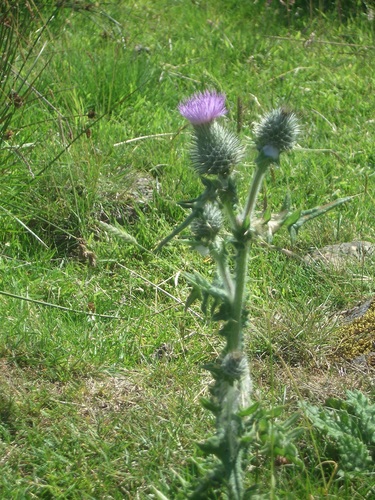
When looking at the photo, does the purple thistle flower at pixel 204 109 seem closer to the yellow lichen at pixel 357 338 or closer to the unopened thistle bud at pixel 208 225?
the unopened thistle bud at pixel 208 225

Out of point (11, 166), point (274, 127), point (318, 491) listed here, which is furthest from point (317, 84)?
point (318, 491)

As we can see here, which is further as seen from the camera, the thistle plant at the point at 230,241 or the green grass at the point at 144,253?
the green grass at the point at 144,253

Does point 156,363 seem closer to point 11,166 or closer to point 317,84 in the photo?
point 11,166

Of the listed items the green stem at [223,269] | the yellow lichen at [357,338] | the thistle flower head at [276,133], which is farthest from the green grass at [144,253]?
the thistle flower head at [276,133]

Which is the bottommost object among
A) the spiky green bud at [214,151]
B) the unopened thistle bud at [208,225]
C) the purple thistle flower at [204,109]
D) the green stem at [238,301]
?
the green stem at [238,301]

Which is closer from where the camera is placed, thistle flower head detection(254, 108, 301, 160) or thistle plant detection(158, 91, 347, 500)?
thistle plant detection(158, 91, 347, 500)

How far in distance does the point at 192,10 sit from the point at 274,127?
3937mm

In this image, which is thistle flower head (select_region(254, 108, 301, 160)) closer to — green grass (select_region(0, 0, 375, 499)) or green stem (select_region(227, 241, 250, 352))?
green stem (select_region(227, 241, 250, 352))

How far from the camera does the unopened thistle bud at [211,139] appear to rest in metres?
2.08

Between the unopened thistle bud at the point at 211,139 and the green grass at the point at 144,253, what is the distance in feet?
1.69

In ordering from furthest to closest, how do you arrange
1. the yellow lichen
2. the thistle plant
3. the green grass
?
the yellow lichen, the green grass, the thistle plant

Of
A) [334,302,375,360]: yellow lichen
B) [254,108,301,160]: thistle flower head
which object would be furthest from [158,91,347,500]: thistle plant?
[334,302,375,360]: yellow lichen

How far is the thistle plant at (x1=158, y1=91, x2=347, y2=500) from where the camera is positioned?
195 cm

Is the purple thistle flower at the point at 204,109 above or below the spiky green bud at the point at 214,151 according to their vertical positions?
above
